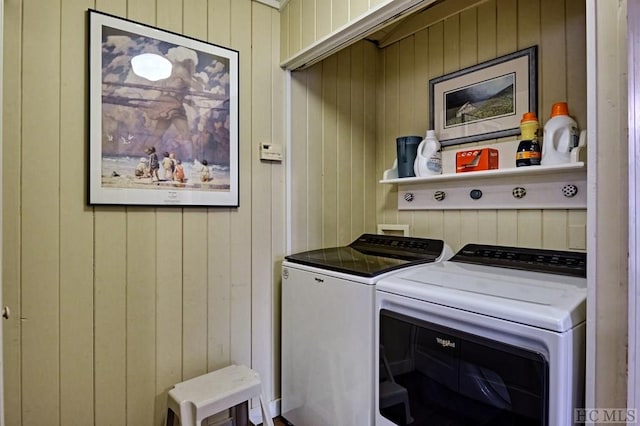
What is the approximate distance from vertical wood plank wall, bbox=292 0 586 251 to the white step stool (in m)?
0.78

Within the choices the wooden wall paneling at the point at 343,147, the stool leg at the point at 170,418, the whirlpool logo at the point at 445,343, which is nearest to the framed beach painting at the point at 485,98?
the wooden wall paneling at the point at 343,147

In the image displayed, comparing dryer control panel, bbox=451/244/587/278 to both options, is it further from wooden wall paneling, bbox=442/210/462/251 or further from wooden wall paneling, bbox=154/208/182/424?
wooden wall paneling, bbox=154/208/182/424

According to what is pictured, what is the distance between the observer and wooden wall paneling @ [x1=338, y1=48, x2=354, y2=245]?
2215 mm

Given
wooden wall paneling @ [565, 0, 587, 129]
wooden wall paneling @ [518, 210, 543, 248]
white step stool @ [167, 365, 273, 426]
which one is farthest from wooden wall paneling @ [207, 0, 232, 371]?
wooden wall paneling @ [565, 0, 587, 129]

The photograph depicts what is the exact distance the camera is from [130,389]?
153 centimetres

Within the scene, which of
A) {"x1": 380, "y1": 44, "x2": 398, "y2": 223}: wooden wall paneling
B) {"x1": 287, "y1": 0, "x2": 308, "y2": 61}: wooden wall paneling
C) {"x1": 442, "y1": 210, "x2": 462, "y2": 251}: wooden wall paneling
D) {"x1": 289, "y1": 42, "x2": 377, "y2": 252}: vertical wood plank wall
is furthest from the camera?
{"x1": 380, "y1": 44, "x2": 398, "y2": 223}: wooden wall paneling

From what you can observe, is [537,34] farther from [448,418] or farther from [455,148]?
[448,418]

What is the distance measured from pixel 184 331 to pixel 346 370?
780 millimetres

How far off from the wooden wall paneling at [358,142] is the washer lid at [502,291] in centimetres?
80

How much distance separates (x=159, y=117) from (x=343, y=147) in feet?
3.59

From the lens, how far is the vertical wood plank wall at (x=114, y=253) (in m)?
1.30

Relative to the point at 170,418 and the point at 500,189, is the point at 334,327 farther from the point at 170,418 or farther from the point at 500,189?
the point at 500,189

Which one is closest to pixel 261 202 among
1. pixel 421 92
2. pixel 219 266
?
pixel 219 266

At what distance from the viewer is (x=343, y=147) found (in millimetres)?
2240
